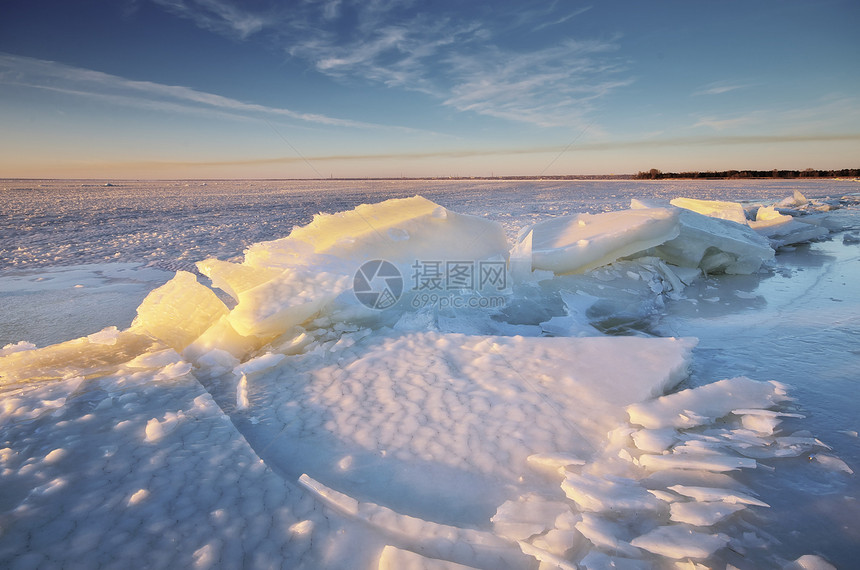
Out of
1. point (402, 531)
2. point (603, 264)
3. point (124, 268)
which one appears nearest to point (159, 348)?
point (402, 531)

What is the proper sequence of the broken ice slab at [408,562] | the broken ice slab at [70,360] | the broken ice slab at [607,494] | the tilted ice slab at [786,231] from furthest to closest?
the tilted ice slab at [786,231]
the broken ice slab at [70,360]
the broken ice slab at [607,494]
the broken ice slab at [408,562]

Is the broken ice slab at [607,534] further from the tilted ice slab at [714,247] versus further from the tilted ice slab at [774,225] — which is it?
the tilted ice slab at [774,225]

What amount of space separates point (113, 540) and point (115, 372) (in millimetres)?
1060

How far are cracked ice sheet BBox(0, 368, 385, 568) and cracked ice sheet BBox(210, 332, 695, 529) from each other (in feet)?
0.40

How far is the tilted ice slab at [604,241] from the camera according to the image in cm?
317

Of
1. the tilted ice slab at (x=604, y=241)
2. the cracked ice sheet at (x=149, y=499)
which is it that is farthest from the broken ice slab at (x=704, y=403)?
the tilted ice slab at (x=604, y=241)

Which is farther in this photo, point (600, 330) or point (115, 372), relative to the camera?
point (600, 330)

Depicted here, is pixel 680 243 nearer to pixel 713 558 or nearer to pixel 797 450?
pixel 797 450

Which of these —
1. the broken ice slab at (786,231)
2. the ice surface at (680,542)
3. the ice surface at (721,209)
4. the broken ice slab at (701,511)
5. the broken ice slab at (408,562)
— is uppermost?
the ice surface at (721,209)

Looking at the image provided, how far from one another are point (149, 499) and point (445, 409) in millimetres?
929

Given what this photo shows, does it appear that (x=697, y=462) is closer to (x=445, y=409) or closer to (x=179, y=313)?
(x=445, y=409)

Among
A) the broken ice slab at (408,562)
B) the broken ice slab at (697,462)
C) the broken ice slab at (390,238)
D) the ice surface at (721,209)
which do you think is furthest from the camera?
the ice surface at (721,209)

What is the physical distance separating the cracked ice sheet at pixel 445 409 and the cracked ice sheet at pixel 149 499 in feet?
0.40

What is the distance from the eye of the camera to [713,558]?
33.8 inches
